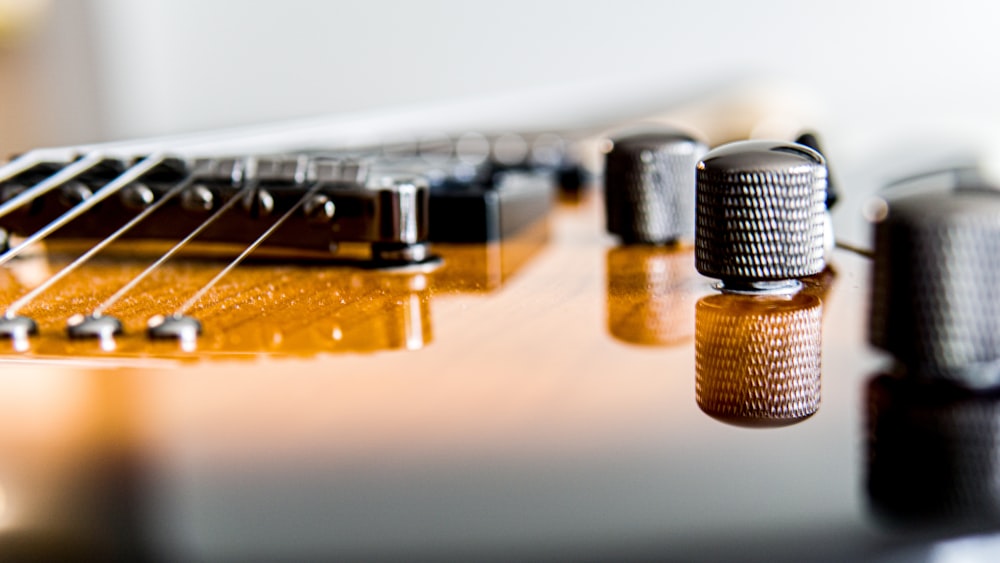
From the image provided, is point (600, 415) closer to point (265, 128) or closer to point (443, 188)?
point (443, 188)

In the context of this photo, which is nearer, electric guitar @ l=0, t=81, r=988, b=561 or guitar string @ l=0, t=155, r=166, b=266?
electric guitar @ l=0, t=81, r=988, b=561

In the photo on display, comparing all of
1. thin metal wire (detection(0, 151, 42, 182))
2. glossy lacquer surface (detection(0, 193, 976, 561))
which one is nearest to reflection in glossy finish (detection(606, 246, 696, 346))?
glossy lacquer surface (detection(0, 193, 976, 561))

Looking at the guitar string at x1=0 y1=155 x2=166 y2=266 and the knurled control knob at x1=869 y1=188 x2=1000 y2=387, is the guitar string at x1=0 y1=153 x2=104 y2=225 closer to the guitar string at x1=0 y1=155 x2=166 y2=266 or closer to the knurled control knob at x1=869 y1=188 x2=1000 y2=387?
the guitar string at x1=0 y1=155 x2=166 y2=266

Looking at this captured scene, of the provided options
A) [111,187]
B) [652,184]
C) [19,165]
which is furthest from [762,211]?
[19,165]

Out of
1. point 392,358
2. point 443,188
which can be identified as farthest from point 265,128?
point 392,358

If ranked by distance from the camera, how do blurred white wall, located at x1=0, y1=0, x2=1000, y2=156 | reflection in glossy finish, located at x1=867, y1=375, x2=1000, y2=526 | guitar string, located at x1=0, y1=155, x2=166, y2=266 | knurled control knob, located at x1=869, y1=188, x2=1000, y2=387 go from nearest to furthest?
reflection in glossy finish, located at x1=867, y1=375, x2=1000, y2=526 < knurled control knob, located at x1=869, y1=188, x2=1000, y2=387 < guitar string, located at x1=0, y1=155, x2=166, y2=266 < blurred white wall, located at x1=0, y1=0, x2=1000, y2=156

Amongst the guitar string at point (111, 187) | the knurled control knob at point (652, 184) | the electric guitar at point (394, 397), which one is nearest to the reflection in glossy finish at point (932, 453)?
the electric guitar at point (394, 397)

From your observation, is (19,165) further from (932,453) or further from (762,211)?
(932,453)
